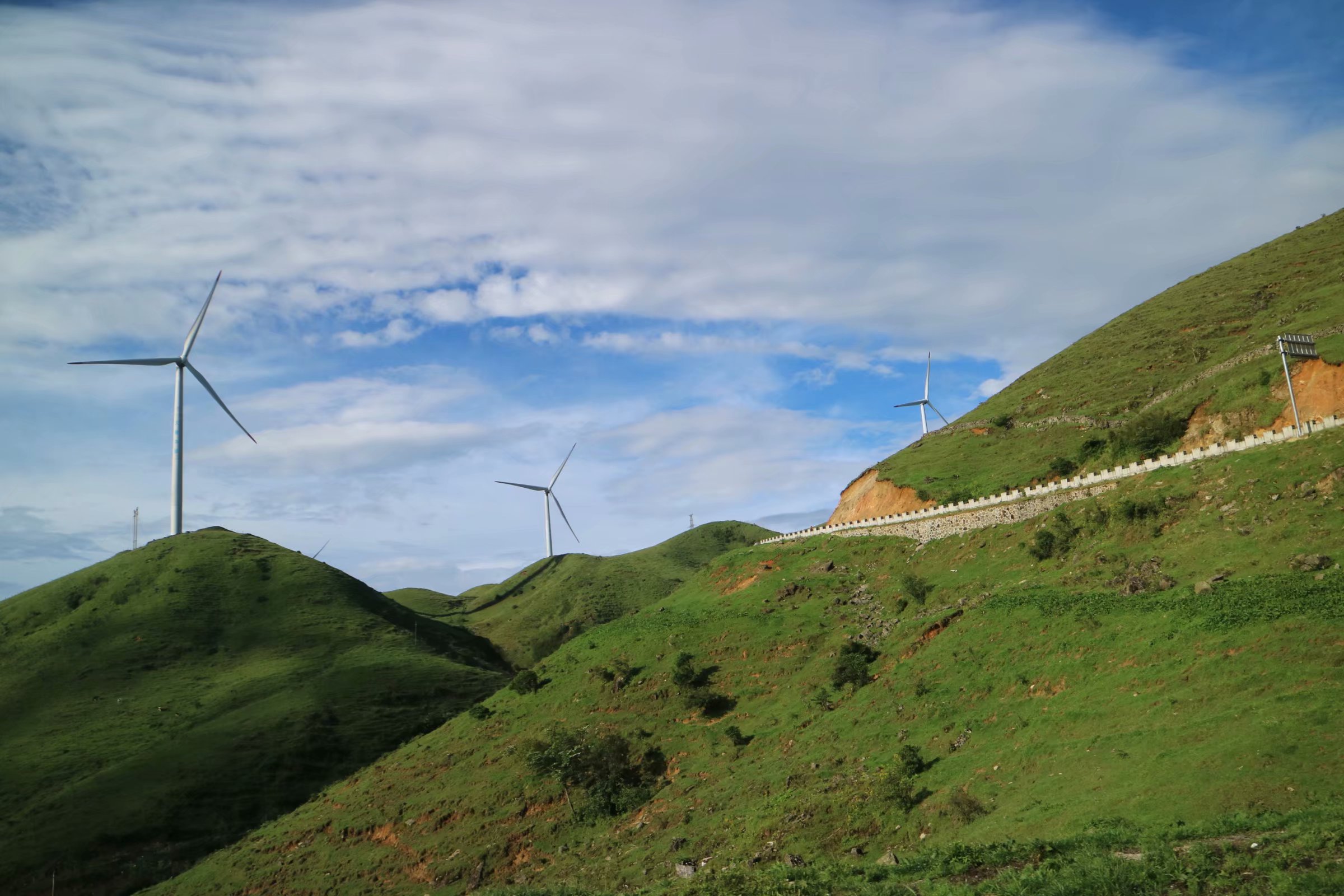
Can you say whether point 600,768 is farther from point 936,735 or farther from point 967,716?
point 967,716

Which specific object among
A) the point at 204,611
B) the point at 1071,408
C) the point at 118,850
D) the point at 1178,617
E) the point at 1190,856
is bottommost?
the point at 118,850

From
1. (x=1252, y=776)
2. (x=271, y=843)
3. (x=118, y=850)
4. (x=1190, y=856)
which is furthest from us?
Answer: (x=118, y=850)

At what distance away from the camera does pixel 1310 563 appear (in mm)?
42906

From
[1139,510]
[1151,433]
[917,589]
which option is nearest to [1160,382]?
[1151,433]

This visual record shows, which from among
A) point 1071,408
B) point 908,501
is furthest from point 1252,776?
point 1071,408

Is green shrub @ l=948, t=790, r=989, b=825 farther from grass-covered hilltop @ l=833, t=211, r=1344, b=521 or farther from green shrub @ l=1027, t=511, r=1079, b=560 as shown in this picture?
grass-covered hilltop @ l=833, t=211, r=1344, b=521

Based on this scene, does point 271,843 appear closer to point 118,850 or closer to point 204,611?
point 118,850

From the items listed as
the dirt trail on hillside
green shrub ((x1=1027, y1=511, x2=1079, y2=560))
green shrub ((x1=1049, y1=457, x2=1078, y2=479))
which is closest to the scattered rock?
green shrub ((x1=1027, y1=511, x2=1079, y2=560))

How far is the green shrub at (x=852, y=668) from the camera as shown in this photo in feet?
203

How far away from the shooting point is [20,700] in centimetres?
12194

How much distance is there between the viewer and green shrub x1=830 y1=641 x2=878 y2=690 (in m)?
61.8

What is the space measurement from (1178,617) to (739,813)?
25.6 metres

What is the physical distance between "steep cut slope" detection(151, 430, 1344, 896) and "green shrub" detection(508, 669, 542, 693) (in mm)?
860

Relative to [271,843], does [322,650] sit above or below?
above
